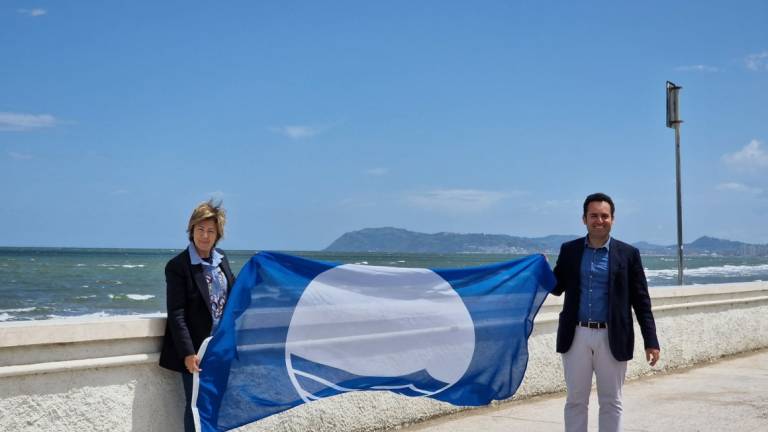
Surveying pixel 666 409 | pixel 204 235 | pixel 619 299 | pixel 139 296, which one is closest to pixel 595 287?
pixel 619 299

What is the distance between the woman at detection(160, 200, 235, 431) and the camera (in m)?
4.65

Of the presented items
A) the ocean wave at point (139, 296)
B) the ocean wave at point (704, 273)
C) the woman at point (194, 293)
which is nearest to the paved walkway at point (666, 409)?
the woman at point (194, 293)

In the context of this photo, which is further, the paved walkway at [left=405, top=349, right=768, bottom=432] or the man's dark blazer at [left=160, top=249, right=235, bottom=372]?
the paved walkway at [left=405, top=349, right=768, bottom=432]

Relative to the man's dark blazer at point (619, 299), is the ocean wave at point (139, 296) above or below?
below

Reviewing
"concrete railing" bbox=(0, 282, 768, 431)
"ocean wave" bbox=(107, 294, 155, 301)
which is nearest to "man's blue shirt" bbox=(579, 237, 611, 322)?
"concrete railing" bbox=(0, 282, 768, 431)

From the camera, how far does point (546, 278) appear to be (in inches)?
244

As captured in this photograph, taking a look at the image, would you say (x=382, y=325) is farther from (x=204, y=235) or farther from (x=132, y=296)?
(x=132, y=296)

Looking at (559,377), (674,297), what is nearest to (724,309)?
(674,297)

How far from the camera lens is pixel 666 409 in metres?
7.12

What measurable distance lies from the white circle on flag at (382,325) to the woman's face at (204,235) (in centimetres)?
87

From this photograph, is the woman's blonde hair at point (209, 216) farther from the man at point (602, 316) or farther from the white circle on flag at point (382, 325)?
the man at point (602, 316)

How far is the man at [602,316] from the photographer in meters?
4.98

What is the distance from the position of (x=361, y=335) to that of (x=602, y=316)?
1.60m

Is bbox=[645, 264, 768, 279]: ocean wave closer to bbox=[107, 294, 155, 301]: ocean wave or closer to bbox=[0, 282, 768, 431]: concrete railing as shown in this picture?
bbox=[107, 294, 155, 301]: ocean wave
